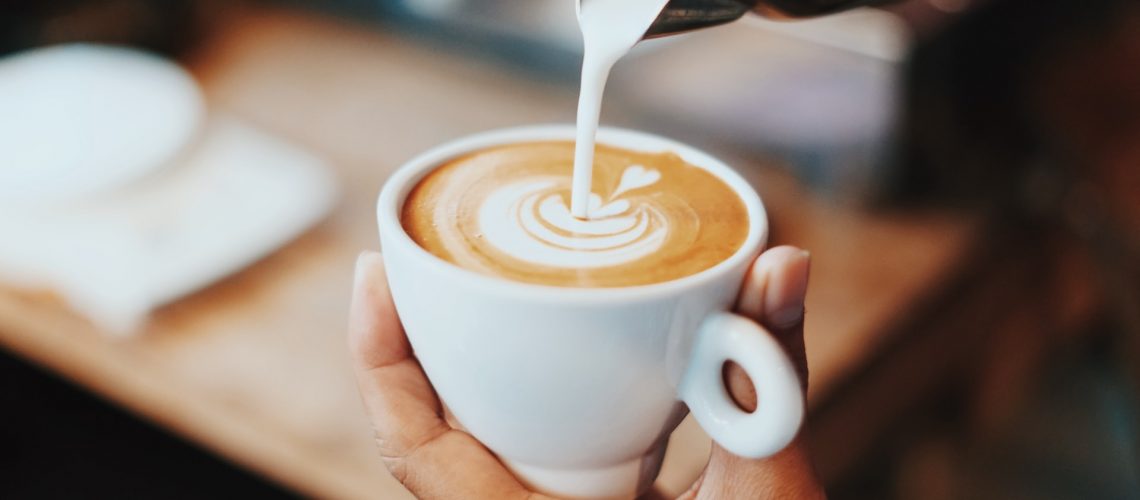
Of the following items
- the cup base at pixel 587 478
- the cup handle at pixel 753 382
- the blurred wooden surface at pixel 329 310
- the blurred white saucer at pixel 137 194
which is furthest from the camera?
the blurred white saucer at pixel 137 194

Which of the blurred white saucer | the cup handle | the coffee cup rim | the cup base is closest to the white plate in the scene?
the blurred white saucer

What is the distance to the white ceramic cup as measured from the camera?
443 millimetres

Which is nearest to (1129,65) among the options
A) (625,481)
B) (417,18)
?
(417,18)

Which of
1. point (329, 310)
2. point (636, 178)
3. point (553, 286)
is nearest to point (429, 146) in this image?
point (329, 310)

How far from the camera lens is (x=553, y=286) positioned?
18.6 inches

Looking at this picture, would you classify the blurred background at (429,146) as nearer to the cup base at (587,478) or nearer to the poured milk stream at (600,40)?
the cup base at (587,478)

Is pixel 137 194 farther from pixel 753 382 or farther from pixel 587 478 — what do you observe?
pixel 753 382

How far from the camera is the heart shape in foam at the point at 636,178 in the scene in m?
0.59

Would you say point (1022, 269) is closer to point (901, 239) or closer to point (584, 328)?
point (901, 239)

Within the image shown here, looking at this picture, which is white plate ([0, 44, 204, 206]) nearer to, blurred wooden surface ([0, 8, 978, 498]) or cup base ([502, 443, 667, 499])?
blurred wooden surface ([0, 8, 978, 498])

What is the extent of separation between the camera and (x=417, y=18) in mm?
1610

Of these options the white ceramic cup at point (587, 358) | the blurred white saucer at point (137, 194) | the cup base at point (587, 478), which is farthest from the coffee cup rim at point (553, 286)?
the blurred white saucer at point (137, 194)

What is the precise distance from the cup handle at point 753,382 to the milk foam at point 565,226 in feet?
0.22

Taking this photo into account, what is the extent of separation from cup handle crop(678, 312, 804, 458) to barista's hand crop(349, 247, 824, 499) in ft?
0.04
